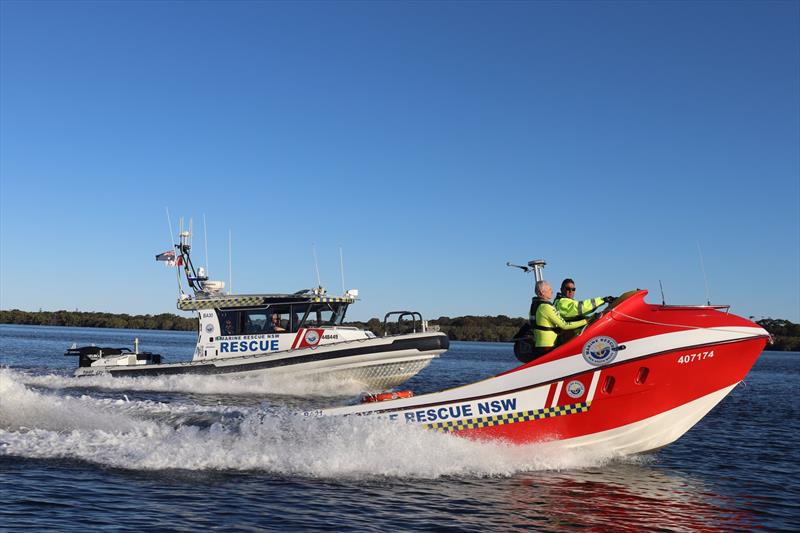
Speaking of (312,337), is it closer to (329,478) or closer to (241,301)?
(241,301)

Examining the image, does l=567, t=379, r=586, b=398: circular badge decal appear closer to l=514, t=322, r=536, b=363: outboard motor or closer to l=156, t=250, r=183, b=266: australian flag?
l=514, t=322, r=536, b=363: outboard motor

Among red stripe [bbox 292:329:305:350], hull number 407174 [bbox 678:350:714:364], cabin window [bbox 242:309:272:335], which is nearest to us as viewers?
hull number 407174 [bbox 678:350:714:364]

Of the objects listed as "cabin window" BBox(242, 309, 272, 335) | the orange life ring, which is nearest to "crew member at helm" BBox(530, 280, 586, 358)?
the orange life ring

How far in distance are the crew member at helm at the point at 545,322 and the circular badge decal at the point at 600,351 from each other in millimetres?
338

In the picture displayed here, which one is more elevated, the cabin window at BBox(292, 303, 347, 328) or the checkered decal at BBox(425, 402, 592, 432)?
the cabin window at BBox(292, 303, 347, 328)

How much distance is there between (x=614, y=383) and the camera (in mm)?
8203

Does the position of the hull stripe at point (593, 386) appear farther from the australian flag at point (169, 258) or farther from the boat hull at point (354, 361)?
the australian flag at point (169, 258)

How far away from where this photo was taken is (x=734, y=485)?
814cm

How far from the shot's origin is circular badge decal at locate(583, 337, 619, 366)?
8164 millimetres

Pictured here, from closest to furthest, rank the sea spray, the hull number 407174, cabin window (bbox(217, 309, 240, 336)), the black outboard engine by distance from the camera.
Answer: the sea spray, the hull number 407174, cabin window (bbox(217, 309, 240, 336)), the black outboard engine

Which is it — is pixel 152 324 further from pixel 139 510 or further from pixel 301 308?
pixel 139 510

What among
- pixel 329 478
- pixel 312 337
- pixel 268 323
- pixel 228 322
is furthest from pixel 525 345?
pixel 228 322

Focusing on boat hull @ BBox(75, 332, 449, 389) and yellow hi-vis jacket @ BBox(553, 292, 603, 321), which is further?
boat hull @ BBox(75, 332, 449, 389)

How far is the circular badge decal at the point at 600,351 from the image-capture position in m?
8.16
